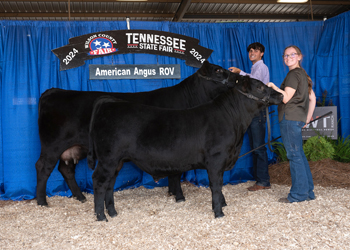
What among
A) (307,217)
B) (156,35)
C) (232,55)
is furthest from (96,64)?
(307,217)

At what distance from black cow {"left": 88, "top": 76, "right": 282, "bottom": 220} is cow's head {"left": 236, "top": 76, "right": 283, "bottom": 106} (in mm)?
105

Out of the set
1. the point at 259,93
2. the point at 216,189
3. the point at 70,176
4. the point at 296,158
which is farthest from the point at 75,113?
the point at 296,158

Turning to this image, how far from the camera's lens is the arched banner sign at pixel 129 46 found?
4.81m

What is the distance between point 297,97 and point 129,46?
2.80m

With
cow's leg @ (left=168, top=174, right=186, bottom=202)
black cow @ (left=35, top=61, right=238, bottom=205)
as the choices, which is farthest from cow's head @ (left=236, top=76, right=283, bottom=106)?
cow's leg @ (left=168, top=174, right=186, bottom=202)

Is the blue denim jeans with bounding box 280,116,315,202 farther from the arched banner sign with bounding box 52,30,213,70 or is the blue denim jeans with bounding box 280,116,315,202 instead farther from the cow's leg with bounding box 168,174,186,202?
the arched banner sign with bounding box 52,30,213,70

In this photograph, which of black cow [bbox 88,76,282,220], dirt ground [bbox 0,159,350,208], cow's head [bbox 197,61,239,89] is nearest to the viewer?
black cow [bbox 88,76,282,220]

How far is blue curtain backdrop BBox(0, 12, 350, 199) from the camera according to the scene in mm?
4676

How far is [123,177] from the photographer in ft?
16.3

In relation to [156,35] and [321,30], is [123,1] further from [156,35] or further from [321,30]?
[321,30]

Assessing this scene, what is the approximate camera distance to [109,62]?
498 centimetres

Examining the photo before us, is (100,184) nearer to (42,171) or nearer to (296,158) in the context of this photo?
(42,171)

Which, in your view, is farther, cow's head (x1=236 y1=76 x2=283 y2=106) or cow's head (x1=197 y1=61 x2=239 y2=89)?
cow's head (x1=197 y1=61 x2=239 y2=89)

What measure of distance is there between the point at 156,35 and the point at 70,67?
149 centimetres
